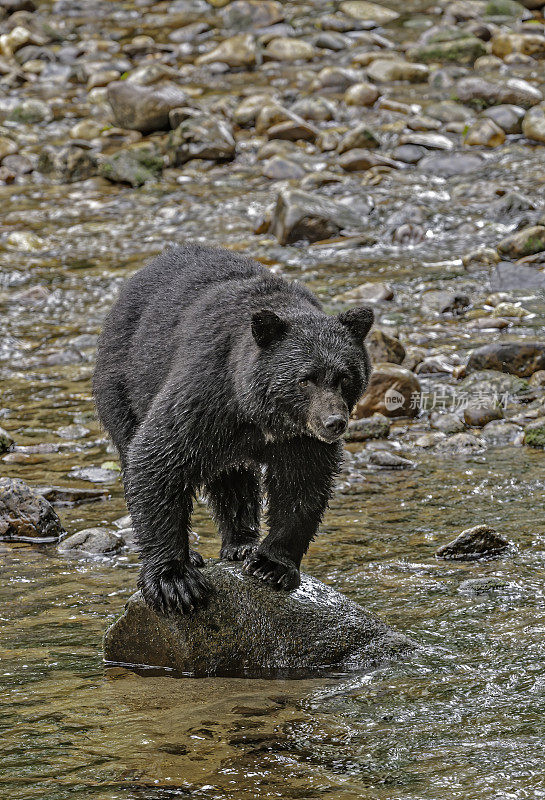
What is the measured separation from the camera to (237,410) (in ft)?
16.5

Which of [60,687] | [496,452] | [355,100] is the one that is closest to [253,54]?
[355,100]

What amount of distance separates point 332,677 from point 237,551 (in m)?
1.17

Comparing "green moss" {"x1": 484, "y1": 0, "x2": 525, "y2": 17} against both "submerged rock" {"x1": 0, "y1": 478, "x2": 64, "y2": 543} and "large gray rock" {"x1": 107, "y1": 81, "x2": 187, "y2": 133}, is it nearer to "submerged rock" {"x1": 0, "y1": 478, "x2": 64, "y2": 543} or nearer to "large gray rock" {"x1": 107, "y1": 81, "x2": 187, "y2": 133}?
"large gray rock" {"x1": 107, "y1": 81, "x2": 187, "y2": 133}

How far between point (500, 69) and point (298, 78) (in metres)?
4.33

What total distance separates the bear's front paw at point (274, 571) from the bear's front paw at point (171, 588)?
32 cm

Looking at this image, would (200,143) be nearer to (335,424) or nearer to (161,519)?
(161,519)

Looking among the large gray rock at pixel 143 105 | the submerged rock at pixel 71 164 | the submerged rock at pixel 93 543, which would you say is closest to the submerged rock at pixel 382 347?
the submerged rock at pixel 93 543

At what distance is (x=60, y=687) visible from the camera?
5.04 meters

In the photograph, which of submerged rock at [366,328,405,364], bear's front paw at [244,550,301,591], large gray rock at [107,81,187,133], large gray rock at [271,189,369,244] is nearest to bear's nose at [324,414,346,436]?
bear's front paw at [244,550,301,591]

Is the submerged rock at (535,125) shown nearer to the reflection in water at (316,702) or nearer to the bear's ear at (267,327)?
the reflection in water at (316,702)

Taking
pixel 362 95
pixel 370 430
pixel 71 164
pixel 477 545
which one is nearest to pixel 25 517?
pixel 477 545

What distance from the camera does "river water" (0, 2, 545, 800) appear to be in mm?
4066

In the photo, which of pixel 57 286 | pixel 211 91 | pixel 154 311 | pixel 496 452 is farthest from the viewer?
pixel 211 91

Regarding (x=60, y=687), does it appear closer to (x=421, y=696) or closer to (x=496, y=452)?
(x=421, y=696)
